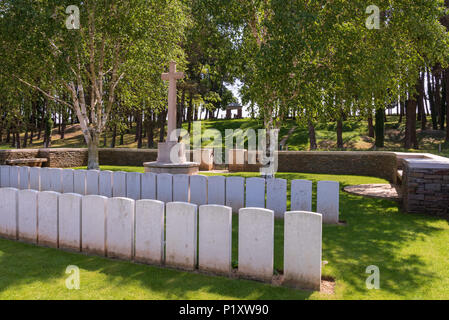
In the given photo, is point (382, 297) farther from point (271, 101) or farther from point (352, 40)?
point (352, 40)

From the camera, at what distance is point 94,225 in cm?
486

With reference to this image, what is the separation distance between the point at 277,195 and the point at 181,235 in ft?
10.1

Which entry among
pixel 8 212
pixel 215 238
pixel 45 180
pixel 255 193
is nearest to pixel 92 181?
pixel 45 180

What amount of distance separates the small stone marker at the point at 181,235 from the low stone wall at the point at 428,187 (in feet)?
19.1

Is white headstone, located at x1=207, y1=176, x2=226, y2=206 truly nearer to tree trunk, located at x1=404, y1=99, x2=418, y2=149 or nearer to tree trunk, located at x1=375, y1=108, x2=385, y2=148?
tree trunk, located at x1=404, y1=99, x2=418, y2=149

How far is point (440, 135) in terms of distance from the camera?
30453mm

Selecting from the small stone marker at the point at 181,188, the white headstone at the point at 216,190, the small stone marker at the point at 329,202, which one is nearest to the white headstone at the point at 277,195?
the small stone marker at the point at 329,202

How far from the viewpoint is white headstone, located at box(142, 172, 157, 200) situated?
25.8 ft

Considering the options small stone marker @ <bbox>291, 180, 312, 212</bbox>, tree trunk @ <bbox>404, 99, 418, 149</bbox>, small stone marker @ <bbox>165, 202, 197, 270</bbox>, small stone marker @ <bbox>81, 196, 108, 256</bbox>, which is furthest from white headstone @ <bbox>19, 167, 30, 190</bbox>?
tree trunk @ <bbox>404, 99, 418, 149</bbox>

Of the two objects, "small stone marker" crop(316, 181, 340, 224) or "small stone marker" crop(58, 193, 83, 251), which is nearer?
"small stone marker" crop(58, 193, 83, 251)

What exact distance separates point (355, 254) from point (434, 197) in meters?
3.84

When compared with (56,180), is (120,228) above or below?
below

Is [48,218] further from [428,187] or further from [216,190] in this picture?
[428,187]

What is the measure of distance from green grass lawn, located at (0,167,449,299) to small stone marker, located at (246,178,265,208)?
122 centimetres
